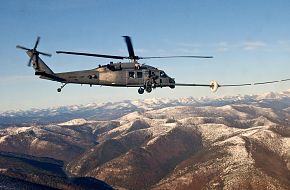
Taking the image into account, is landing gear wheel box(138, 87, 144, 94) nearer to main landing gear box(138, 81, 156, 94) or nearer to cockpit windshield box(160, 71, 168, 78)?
main landing gear box(138, 81, 156, 94)

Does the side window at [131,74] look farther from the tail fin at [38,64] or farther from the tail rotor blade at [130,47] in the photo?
the tail fin at [38,64]

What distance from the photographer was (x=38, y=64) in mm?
53094

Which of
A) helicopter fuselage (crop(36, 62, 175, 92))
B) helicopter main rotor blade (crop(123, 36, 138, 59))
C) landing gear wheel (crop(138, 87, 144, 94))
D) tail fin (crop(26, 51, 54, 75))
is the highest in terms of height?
helicopter main rotor blade (crop(123, 36, 138, 59))

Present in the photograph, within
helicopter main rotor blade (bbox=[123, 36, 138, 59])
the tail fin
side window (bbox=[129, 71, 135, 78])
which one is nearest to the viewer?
helicopter main rotor blade (bbox=[123, 36, 138, 59])

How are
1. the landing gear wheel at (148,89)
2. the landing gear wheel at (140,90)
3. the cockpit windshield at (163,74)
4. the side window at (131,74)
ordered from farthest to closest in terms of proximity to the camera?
the cockpit windshield at (163,74)
the side window at (131,74)
the landing gear wheel at (140,90)
the landing gear wheel at (148,89)

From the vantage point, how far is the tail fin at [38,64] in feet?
172

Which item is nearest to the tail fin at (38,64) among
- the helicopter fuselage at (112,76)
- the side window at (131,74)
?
the helicopter fuselage at (112,76)

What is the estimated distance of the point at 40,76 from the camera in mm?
49719

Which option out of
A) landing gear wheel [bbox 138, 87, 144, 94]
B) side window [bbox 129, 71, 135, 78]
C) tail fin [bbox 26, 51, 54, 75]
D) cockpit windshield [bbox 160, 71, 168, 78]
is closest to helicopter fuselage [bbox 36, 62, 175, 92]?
side window [bbox 129, 71, 135, 78]

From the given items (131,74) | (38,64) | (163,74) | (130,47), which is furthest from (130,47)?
(38,64)

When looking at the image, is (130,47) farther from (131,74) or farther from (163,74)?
(163,74)

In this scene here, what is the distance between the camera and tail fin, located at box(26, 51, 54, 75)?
52.3m

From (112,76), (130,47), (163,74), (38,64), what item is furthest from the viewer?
(163,74)

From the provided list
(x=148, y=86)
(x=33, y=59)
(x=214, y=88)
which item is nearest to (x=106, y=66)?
(x=148, y=86)
